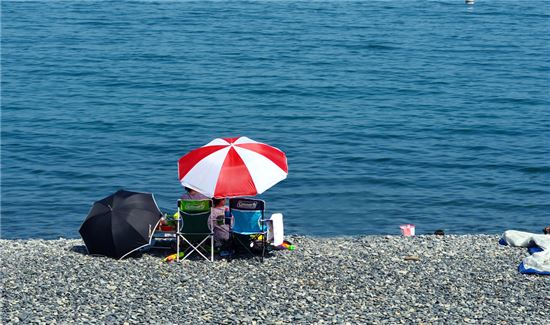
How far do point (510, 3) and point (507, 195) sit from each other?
36.0 meters

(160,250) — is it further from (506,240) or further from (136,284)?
(506,240)

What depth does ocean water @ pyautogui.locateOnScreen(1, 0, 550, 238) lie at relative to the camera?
781 inches

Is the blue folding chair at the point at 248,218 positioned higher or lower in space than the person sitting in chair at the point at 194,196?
lower

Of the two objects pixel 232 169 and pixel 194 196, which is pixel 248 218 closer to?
pixel 232 169

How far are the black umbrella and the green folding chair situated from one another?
21.0 inches

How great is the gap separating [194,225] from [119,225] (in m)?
1.10

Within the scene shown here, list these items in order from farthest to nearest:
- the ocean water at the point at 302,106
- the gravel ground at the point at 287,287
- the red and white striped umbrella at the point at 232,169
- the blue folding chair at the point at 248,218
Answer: the ocean water at the point at 302,106 < the red and white striped umbrella at the point at 232,169 < the blue folding chair at the point at 248,218 < the gravel ground at the point at 287,287

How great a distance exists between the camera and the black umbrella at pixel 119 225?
12.8 m

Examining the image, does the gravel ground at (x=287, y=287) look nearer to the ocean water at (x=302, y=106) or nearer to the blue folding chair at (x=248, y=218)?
the blue folding chair at (x=248, y=218)

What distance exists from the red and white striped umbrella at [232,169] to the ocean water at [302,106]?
191 inches

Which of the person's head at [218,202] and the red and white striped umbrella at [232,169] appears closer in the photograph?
the red and white striped umbrella at [232,169]

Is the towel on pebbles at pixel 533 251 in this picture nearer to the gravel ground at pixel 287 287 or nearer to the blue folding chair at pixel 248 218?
the gravel ground at pixel 287 287

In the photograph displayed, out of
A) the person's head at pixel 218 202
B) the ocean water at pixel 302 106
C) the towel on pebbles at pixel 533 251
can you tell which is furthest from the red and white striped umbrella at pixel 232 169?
the ocean water at pixel 302 106

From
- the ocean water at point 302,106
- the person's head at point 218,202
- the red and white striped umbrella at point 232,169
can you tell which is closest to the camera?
the red and white striped umbrella at point 232,169
